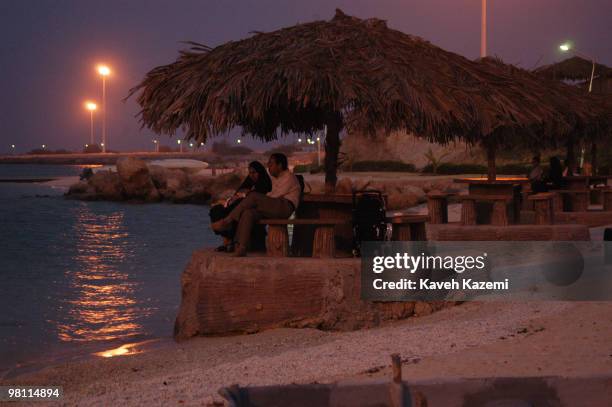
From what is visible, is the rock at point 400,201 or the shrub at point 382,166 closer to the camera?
the rock at point 400,201

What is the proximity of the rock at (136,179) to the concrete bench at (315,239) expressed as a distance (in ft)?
130

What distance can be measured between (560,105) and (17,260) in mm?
18243

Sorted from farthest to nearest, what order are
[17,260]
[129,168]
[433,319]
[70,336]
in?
[129,168] < [17,260] < [70,336] < [433,319]

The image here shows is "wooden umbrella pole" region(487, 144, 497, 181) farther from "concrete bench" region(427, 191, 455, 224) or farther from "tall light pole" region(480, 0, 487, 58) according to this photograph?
"tall light pole" region(480, 0, 487, 58)

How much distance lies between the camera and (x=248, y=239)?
8898 mm

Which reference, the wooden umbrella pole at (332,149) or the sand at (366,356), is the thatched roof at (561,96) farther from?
the sand at (366,356)

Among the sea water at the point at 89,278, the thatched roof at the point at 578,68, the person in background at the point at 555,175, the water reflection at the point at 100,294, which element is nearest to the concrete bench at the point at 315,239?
the sea water at the point at 89,278

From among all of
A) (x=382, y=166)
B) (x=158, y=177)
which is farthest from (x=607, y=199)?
(x=158, y=177)

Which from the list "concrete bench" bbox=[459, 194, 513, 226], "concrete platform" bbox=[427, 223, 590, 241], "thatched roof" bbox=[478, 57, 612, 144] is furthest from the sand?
"concrete bench" bbox=[459, 194, 513, 226]

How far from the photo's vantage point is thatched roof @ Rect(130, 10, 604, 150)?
29.1 feet

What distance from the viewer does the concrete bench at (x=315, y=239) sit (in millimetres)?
8742

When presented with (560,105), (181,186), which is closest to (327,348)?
(560,105)

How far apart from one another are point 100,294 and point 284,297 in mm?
8431

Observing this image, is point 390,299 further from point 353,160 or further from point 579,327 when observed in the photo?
point 353,160
